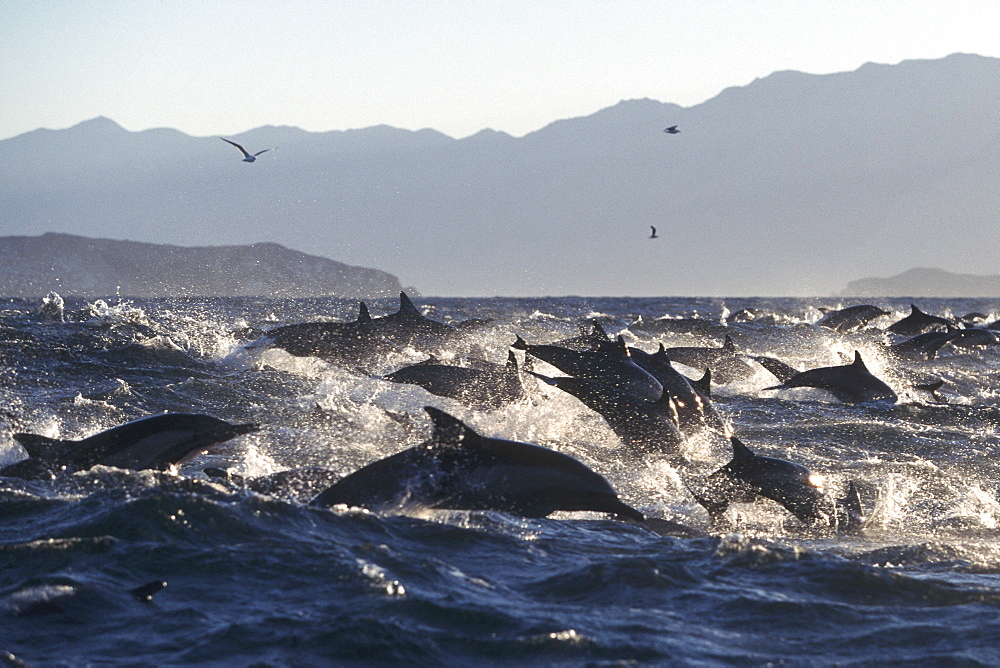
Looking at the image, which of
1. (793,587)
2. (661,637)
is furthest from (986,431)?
(661,637)

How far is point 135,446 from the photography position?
8.91 meters

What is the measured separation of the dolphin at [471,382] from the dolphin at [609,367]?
5.24 feet

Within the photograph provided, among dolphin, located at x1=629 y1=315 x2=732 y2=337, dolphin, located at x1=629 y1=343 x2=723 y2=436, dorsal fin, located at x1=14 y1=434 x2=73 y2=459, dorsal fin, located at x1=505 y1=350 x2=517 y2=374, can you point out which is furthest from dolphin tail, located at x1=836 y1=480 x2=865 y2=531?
dolphin, located at x1=629 y1=315 x2=732 y2=337

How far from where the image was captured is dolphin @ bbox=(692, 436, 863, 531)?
28.9 ft

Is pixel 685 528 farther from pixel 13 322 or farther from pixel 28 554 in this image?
pixel 13 322

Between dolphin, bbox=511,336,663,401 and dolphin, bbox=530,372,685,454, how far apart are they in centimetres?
18

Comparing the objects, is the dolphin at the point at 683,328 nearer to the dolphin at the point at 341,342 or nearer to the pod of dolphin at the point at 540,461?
the dolphin at the point at 341,342

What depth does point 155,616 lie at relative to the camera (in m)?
5.79

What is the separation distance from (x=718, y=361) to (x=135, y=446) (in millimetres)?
13805

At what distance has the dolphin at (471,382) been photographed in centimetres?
1402

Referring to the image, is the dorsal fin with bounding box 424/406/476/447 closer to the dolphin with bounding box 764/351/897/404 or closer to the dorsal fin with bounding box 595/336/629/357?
the dorsal fin with bounding box 595/336/629/357

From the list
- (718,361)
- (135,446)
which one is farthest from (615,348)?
(718,361)

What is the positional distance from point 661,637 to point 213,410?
10.1 m

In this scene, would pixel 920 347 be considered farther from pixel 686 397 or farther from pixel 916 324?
pixel 686 397
